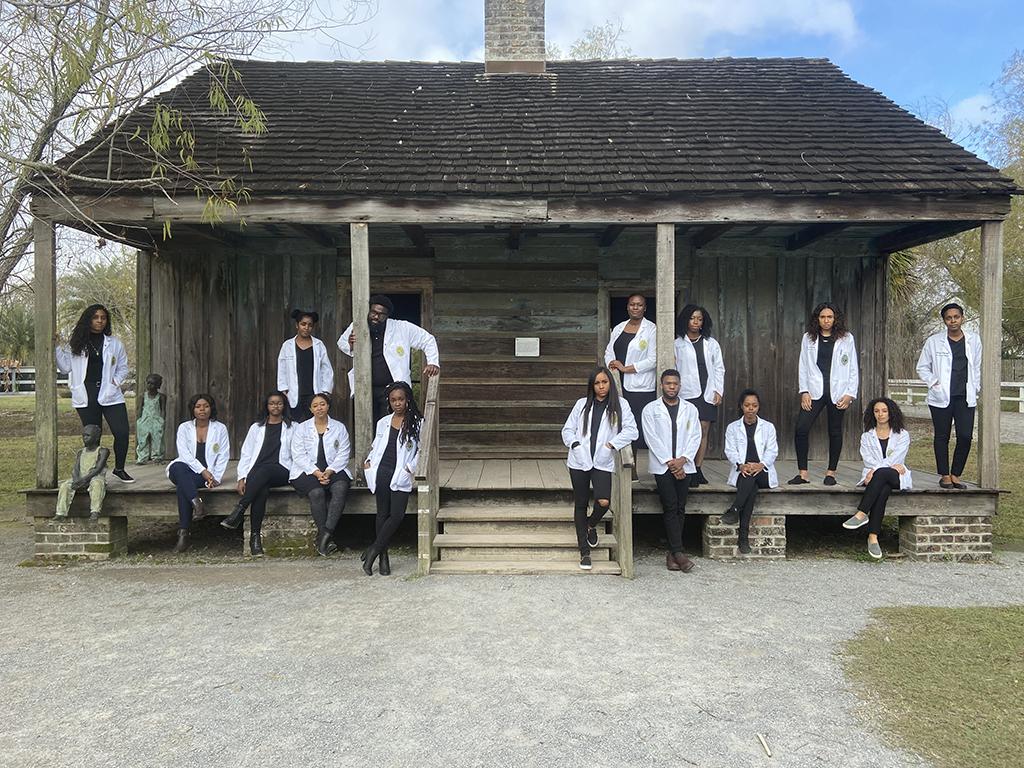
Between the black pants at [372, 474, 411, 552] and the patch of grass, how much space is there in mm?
3362

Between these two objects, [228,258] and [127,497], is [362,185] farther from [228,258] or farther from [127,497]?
[127,497]

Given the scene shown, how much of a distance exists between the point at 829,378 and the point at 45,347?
283 inches

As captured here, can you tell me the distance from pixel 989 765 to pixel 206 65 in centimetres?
699

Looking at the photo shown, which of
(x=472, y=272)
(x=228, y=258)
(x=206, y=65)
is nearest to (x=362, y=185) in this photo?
(x=206, y=65)

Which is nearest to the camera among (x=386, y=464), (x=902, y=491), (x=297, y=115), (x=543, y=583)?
(x=543, y=583)

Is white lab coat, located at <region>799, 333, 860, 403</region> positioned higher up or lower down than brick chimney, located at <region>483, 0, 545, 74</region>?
lower down

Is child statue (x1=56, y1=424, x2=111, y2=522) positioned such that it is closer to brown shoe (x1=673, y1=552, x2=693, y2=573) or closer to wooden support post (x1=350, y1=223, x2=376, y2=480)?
wooden support post (x1=350, y1=223, x2=376, y2=480)

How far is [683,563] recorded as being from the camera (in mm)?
5840

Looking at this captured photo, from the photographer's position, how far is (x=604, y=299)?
840 centimetres

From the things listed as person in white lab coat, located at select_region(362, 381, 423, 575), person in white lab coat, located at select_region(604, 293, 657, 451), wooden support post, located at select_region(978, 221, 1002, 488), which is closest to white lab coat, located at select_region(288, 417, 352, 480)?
person in white lab coat, located at select_region(362, 381, 423, 575)

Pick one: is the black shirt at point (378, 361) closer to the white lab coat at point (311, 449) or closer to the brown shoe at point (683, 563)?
the white lab coat at point (311, 449)

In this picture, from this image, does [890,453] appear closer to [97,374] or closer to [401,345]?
[401,345]

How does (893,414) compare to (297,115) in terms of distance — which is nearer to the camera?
(893,414)

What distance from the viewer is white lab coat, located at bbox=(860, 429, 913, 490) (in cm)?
620
